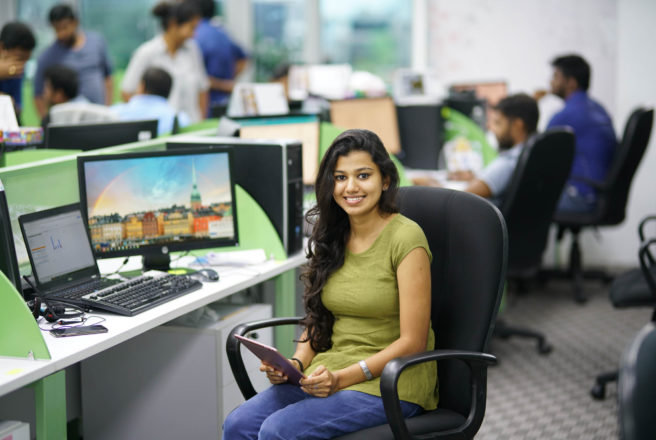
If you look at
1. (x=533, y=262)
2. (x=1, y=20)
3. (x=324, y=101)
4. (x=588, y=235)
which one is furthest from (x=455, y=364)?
(x=1, y=20)

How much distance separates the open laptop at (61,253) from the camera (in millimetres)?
2080

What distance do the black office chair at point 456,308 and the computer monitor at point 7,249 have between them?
1.78 feet

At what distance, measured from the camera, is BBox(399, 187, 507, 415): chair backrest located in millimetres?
1803

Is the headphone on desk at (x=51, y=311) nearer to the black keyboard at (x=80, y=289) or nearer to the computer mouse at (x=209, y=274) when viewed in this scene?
the black keyboard at (x=80, y=289)

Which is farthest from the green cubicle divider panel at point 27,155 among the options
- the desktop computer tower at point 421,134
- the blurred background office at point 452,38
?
the blurred background office at point 452,38

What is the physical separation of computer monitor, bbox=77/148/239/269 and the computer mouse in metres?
0.11

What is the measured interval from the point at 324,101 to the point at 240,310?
2.10m

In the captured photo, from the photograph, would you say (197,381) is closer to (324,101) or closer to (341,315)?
(341,315)

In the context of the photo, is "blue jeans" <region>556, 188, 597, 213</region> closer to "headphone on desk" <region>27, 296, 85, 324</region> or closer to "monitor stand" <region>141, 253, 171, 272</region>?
"monitor stand" <region>141, 253, 171, 272</region>

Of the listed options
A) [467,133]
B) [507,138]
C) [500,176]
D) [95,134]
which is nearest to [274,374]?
[95,134]

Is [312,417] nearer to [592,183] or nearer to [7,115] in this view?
[7,115]

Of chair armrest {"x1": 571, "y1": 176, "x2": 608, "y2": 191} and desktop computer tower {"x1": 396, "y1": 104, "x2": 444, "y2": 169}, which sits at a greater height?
desktop computer tower {"x1": 396, "y1": 104, "x2": 444, "y2": 169}

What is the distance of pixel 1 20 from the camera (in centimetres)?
747

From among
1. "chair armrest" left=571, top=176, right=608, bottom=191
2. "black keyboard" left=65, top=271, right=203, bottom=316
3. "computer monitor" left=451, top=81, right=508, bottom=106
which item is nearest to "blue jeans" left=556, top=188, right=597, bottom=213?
"chair armrest" left=571, top=176, right=608, bottom=191
